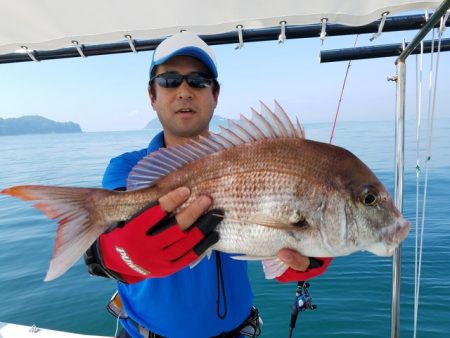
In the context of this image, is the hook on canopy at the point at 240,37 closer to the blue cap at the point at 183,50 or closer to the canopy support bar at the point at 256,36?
the canopy support bar at the point at 256,36

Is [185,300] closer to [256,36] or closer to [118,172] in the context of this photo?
[118,172]

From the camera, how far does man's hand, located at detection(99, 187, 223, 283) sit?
1.61 meters

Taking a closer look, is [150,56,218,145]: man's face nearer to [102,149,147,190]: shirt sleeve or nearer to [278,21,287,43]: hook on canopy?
[102,149,147,190]: shirt sleeve

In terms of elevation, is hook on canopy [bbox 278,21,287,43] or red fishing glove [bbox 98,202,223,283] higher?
hook on canopy [bbox 278,21,287,43]

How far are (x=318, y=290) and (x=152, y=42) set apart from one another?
4.81m

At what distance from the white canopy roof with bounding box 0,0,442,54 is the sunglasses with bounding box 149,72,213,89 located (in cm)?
60

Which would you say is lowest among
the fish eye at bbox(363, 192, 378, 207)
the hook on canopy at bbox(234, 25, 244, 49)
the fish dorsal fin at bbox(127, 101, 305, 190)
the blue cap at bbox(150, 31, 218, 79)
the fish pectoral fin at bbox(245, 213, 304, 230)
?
the fish pectoral fin at bbox(245, 213, 304, 230)

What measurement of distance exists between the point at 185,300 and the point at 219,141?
1.11 metres

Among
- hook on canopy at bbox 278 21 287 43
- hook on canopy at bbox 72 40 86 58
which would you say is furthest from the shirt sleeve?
hook on canopy at bbox 278 21 287 43

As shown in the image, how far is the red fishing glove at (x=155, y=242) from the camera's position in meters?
1.62

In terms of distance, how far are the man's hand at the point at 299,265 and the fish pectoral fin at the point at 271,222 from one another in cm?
14

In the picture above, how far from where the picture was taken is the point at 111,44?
308 centimetres

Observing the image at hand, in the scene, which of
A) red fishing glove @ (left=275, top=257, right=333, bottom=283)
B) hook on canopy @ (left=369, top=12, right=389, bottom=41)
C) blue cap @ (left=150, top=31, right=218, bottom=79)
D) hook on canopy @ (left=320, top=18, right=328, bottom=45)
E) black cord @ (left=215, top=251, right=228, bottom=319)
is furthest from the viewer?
hook on canopy @ (left=320, top=18, right=328, bottom=45)

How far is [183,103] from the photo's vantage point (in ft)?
7.54
